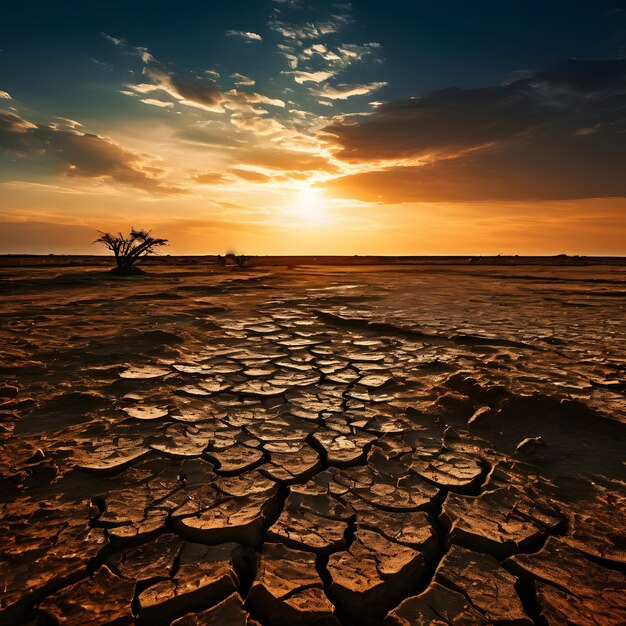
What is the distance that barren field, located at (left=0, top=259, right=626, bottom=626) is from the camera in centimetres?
114

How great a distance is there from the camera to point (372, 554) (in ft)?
4.26

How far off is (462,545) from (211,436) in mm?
1362

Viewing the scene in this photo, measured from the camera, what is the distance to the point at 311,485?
1693mm

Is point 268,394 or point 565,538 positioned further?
point 268,394

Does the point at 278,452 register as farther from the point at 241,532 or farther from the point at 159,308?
the point at 159,308

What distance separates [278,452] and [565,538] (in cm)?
127

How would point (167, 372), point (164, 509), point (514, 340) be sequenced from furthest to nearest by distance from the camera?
point (514, 340), point (167, 372), point (164, 509)

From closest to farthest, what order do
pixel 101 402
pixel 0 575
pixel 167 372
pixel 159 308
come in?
pixel 0 575 < pixel 101 402 < pixel 167 372 < pixel 159 308

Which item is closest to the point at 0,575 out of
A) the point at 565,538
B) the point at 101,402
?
the point at 101,402

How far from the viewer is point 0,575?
118cm

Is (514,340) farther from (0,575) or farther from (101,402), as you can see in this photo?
(0,575)

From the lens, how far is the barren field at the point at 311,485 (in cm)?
114

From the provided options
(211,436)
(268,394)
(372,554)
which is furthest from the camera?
(268,394)

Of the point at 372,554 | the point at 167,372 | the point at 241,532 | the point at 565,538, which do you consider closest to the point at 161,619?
the point at 241,532
